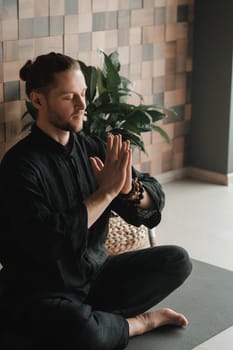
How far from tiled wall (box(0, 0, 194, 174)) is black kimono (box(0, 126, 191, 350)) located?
3.71 ft

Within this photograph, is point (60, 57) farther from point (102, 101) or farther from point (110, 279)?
point (102, 101)

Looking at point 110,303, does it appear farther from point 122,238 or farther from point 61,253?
point 122,238

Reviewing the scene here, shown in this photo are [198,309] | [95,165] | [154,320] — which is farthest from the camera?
[198,309]

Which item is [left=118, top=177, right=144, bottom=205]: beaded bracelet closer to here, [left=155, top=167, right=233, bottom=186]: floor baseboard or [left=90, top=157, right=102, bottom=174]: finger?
[left=90, top=157, right=102, bottom=174]: finger

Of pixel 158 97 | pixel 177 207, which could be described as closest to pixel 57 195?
pixel 177 207

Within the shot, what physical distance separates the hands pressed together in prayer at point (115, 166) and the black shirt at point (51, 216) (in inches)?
3.8

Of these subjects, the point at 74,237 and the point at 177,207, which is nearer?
the point at 74,237

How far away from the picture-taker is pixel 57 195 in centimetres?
244

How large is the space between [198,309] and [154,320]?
0.86 feet

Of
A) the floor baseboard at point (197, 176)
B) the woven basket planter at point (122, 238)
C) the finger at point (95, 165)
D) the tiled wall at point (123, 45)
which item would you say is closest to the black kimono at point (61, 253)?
the finger at point (95, 165)

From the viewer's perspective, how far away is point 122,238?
10.8 feet

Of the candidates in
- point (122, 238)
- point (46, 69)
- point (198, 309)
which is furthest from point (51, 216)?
point (122, 238)

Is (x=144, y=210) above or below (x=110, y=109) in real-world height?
below

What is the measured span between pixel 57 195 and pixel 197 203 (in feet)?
6.31
